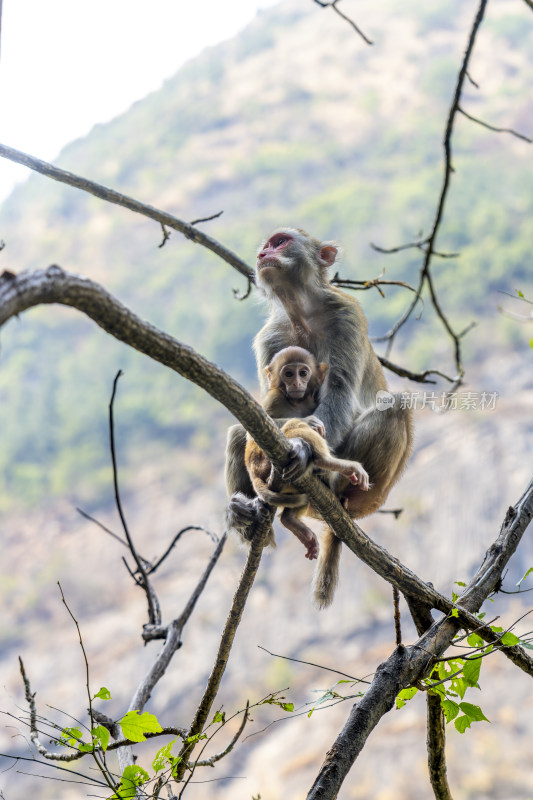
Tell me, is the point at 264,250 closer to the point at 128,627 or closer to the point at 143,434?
the point at 128,627

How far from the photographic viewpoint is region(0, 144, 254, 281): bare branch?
98.0 inches

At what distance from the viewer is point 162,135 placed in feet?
134

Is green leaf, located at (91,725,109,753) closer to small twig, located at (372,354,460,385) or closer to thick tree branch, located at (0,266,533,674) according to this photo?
thick tree branch, located at (0,266,533,674)

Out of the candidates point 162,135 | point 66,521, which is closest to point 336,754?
point 66,521

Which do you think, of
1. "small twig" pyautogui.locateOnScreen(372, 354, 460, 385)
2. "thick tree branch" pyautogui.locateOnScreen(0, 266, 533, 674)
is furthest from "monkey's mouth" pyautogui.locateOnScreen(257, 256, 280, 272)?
"thick tree branch" pyautogui.locateOnScreen(0, 266, 533, 674)

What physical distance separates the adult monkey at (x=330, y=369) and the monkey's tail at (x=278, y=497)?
0.41 feet

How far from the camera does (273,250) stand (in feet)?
10.9

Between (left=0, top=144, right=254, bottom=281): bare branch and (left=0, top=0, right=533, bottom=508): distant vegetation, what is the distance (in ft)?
72.9

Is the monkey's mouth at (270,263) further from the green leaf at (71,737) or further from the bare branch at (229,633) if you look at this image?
the green leaf at (71,737)

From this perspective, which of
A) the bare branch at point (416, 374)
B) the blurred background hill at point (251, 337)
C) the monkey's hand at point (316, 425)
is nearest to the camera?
the monkey's hand at point (316, 425)

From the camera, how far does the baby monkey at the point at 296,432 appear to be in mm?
2396

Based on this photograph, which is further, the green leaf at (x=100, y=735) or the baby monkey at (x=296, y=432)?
the baby monkey at (x=296, y=432)

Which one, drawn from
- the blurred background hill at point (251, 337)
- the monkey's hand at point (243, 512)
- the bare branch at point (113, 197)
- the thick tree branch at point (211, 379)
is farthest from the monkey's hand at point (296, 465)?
the blurred background hill at point (251, 337)

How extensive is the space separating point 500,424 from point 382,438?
65.5 feet
